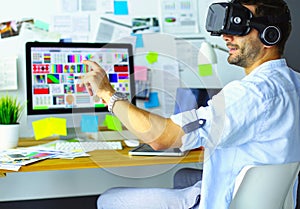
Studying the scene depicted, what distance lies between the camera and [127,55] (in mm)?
2416

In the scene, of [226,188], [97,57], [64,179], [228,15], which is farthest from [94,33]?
[226,188]

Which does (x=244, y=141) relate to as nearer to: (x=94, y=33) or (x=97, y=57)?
(x=97, y=57)

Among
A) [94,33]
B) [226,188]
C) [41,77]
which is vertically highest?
[94,33]

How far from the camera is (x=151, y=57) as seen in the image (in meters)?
2.60

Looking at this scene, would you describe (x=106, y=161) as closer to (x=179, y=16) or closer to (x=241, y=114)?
(x=241, y=114)

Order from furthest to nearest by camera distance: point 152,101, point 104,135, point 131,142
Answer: point 152,101, point 104,135, point 131,142

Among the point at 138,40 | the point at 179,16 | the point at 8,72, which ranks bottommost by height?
the point at 8,72

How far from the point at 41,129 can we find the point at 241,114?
1148 millimetres

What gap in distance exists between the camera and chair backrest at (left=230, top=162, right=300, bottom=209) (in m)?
1.37

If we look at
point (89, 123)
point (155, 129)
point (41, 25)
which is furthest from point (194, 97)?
point (155, 129)

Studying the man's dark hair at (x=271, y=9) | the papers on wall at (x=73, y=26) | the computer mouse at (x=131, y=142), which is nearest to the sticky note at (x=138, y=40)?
the papers on wall at (x=73, y=26)

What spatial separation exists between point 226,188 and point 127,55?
1115 mm

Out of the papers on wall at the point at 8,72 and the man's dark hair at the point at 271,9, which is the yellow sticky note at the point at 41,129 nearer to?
the papers on wall at the point at 8,72

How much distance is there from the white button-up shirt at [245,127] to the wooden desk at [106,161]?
1.36ft
